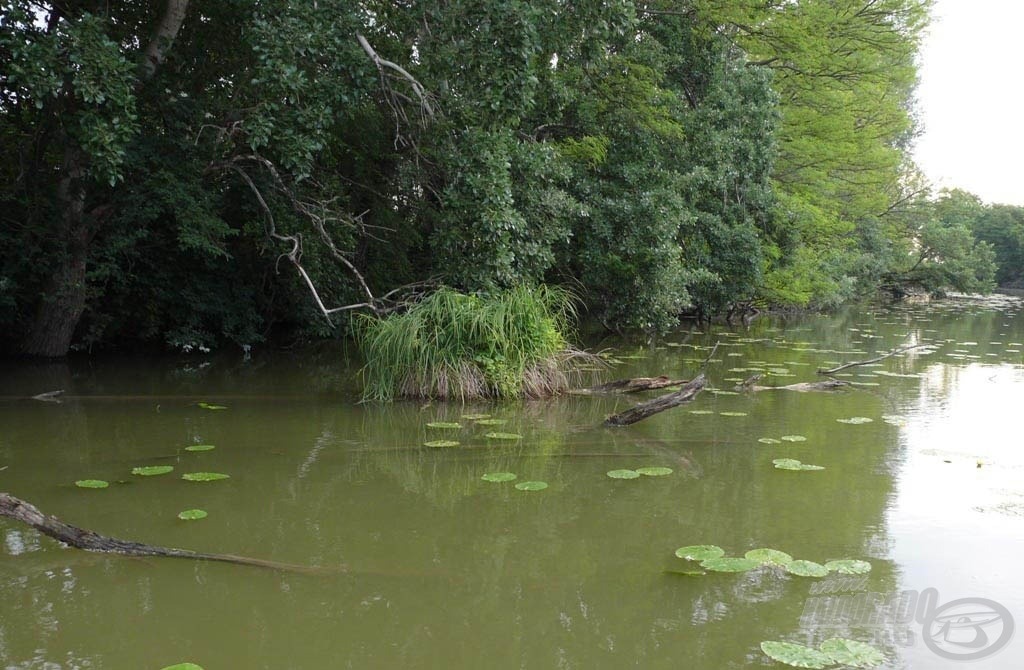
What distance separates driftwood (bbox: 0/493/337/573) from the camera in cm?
289

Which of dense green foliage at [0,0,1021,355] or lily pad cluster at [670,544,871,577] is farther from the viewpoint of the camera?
dense green foliage at [0,0,1021,355]

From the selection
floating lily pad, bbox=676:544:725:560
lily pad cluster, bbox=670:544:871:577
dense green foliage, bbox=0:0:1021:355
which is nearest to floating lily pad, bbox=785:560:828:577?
lily pad cluster, bbox=670:544:871:577

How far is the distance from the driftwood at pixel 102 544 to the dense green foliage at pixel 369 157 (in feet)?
13.1

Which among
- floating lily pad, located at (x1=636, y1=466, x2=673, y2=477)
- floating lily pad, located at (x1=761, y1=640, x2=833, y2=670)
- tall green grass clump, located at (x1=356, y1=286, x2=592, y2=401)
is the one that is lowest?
floating lily pad, located at (x1=761, y1=640, x2=833, y2=670)

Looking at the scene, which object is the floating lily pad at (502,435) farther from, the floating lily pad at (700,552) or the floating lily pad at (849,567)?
the floating lily pad at (849,567)

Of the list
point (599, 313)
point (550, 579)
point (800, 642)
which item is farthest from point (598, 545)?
point (599, 313)

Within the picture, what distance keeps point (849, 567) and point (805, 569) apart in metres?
0.19

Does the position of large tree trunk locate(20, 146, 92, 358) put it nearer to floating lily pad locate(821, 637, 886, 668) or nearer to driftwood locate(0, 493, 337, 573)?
driftwood locate(0, 493, 337, 573)

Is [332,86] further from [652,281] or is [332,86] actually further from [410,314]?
[652,281]

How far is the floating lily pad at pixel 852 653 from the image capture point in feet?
7.57

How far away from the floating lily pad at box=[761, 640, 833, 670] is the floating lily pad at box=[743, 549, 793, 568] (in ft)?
2.03

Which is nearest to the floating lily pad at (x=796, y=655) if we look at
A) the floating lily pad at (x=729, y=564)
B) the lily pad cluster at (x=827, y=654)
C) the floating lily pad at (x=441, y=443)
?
the lily pad cluster at (x=827, y=654)

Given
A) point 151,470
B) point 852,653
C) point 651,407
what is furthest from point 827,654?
point 151,470

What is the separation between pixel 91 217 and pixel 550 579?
7.60 meters
